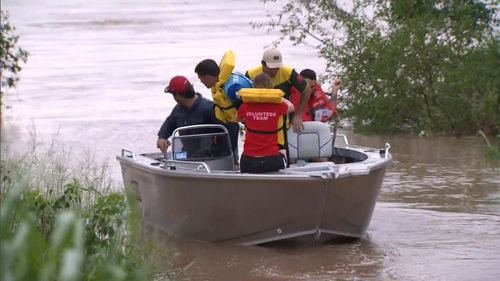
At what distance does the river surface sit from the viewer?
29.0 feet

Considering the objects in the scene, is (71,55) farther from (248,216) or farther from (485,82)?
(248,216)

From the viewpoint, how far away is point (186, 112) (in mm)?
9906

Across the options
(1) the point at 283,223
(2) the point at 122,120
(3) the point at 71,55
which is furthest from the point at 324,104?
(3) the point at 71,55

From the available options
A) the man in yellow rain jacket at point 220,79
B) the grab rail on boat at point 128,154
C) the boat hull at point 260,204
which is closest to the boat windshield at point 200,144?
the man in yellow rain jacket at point 220,79

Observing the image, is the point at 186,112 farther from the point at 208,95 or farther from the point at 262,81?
the point at 208,95

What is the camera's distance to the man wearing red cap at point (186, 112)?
32.0 ft

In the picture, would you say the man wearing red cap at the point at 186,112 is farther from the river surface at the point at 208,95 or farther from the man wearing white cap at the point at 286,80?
the river surface at the point at 208,95

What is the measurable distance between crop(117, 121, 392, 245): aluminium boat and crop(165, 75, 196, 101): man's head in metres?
0.29

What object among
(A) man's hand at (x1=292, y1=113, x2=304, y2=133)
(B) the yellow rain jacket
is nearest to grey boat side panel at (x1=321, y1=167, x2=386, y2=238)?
(A) man's hand at (x1=292, y1=113, x2=304, y2=133)

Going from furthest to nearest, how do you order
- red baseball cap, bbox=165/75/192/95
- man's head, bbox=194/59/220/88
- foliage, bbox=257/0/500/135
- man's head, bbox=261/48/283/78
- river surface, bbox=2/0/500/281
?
foliage, bbox=257/0/500/135, red baseball cap, bbox=165/75/192/95, man's head, bbox=261/48/283/78, man's head, bbox=194/59/220/88, river surface, bbox=2/0/500/281

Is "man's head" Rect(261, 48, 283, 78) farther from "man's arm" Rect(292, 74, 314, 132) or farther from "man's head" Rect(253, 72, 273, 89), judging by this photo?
"man's head" Rect(253, 72, 273, 89)

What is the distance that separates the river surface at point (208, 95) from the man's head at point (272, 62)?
1496 millimetres

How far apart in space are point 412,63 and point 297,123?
6369 mm

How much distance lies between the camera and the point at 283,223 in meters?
8.95
